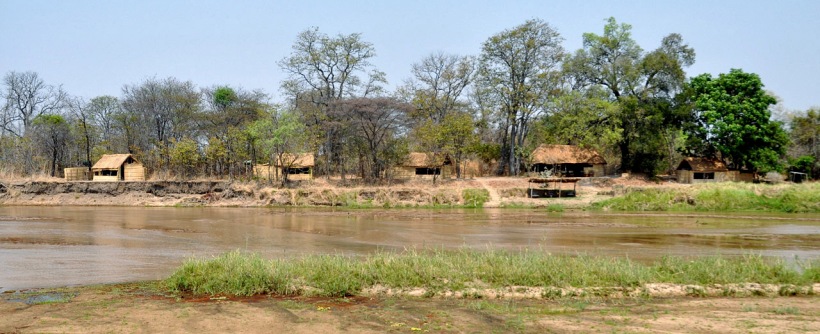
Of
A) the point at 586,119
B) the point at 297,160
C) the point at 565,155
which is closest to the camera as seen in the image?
the point at 586,119

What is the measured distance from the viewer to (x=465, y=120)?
173 feet

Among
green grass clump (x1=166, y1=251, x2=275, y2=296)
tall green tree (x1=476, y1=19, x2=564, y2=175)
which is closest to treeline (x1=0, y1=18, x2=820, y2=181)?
tall green tree (x1=476, y1=19, x2=564, y2=175)

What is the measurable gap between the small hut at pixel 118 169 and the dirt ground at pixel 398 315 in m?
45.2

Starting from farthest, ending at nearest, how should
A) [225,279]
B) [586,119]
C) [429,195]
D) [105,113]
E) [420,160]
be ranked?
1. [105,113]
2. [420,160]
3. [586,119]
4. [429,195]
5. [225,279]

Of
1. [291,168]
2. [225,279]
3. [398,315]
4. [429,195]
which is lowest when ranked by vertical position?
[398,315]

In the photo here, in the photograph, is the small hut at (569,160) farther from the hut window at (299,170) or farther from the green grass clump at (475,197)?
the hut window at (299,170)

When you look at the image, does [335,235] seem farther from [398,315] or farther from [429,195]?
[429,195]

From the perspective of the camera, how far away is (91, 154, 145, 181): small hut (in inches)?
2180

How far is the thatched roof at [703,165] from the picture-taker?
51.4 meters

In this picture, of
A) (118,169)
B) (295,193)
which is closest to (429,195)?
(295,193)

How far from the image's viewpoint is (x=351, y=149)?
55906 millimetres

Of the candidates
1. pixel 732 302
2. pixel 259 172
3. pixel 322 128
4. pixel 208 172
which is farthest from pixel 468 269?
pixel 208 172

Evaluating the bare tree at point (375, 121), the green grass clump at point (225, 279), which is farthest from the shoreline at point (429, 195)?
the green grass clump at point (225, 279)

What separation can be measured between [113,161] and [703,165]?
5520 cm
